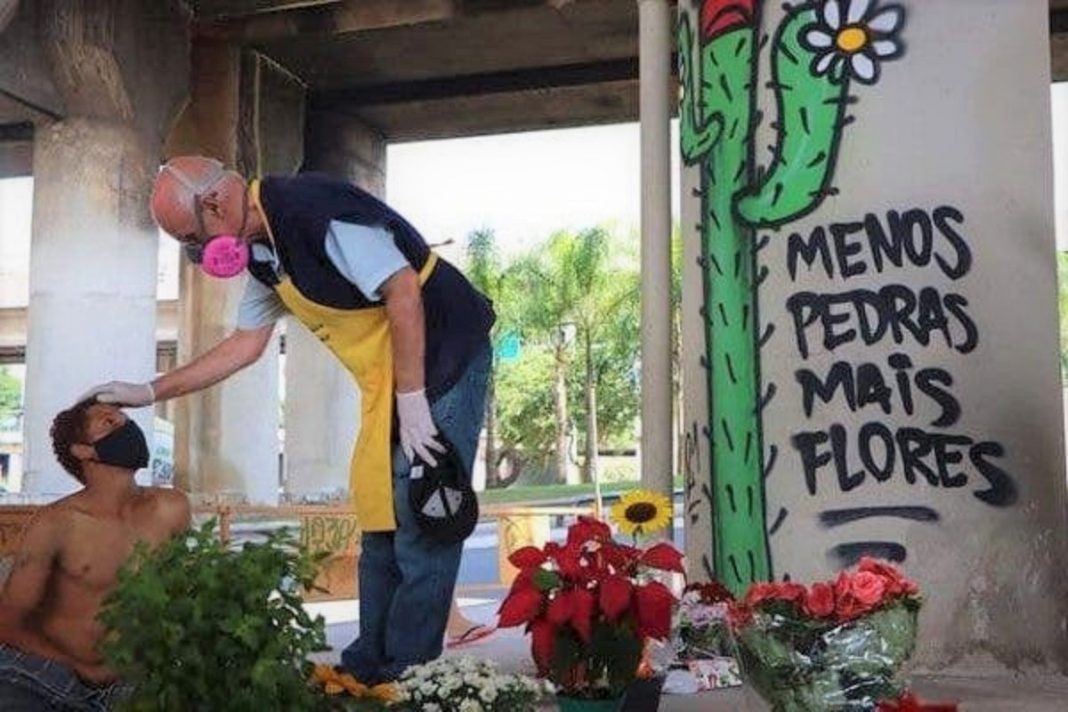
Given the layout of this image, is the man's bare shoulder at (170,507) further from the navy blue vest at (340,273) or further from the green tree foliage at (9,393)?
the green tree foliage at (9,393)

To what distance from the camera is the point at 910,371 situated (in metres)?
6.00

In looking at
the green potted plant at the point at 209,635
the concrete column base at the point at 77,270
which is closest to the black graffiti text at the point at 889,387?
the green potted plant at the point at 209,635

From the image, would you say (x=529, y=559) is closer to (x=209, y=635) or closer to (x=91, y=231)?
(x=209, y=635)

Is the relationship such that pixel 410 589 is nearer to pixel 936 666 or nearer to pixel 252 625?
pixel 252 625

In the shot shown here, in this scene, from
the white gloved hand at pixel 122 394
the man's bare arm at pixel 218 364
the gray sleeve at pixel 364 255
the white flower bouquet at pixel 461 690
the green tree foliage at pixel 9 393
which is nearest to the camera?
the white flower bouquet at pixel 461 690

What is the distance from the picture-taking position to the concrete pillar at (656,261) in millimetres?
7586

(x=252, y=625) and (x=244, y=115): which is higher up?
(x=244, y=115)

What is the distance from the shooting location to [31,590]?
3.62m

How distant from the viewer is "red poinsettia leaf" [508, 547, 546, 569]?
10.8ft

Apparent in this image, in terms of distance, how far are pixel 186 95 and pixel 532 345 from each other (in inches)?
1114

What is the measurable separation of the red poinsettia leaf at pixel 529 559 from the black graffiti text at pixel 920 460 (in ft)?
10.1

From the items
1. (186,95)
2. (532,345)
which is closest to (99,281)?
(186,95)

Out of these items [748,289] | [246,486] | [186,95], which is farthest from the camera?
[246,486]

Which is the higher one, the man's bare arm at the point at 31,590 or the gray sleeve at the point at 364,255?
the gray sleeve at the point at 364,255
